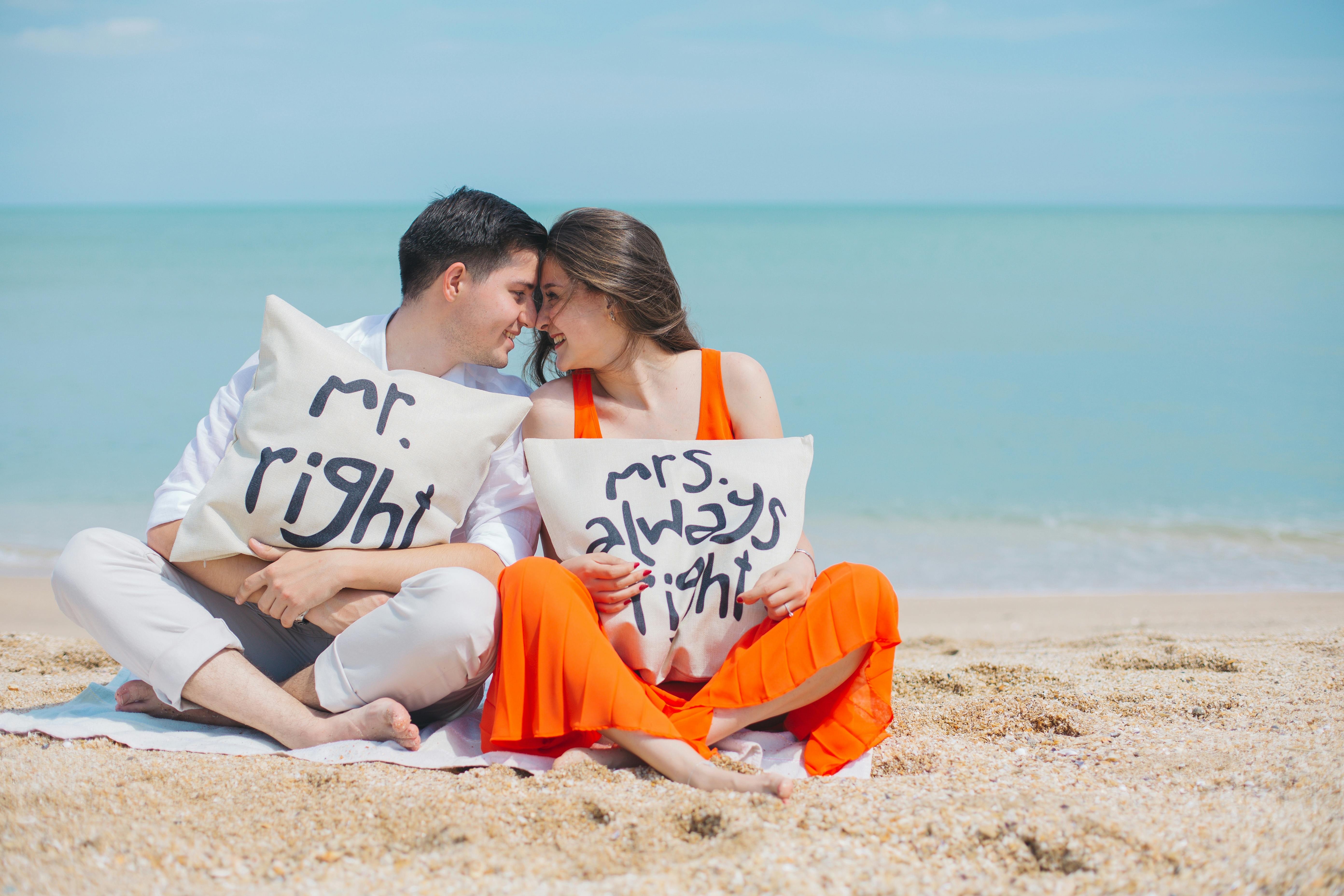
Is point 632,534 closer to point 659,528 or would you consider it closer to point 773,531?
point 659,528

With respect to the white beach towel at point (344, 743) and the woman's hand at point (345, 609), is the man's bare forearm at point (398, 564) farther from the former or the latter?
the white beach towel at point (344, 743)

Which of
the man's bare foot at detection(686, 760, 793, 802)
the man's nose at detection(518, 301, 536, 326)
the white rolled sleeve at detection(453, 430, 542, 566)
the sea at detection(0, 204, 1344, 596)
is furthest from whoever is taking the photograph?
the sea at detection(0, 204, 1344, 596)

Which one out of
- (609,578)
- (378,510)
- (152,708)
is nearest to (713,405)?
(609,578)

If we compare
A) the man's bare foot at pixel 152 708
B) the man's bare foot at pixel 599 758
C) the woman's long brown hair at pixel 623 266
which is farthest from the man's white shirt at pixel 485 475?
the man's bare foot at pixel 599 758

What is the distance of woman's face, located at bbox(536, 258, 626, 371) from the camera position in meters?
2.58

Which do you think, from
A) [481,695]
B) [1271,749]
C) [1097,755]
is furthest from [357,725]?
[1271,749]

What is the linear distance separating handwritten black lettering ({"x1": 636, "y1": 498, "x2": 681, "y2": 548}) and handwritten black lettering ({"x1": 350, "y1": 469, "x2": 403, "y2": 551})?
0.59 m

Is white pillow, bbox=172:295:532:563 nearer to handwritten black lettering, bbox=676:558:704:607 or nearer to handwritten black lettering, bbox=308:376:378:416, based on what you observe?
handwritten black lettering, bbox=308:376:378:416

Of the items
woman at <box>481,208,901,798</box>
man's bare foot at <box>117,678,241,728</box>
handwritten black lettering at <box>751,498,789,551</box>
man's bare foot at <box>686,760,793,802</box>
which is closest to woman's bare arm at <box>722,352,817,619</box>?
woman at <box>481,208,901,798</box>

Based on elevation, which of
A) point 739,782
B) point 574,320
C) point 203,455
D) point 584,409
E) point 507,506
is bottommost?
point 739,782

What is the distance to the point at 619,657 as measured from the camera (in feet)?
7.27

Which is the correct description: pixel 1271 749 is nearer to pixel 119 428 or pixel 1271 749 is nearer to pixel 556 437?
pixel 556 437

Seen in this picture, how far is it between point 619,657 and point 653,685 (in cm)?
14

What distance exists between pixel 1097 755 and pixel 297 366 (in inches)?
84.7
